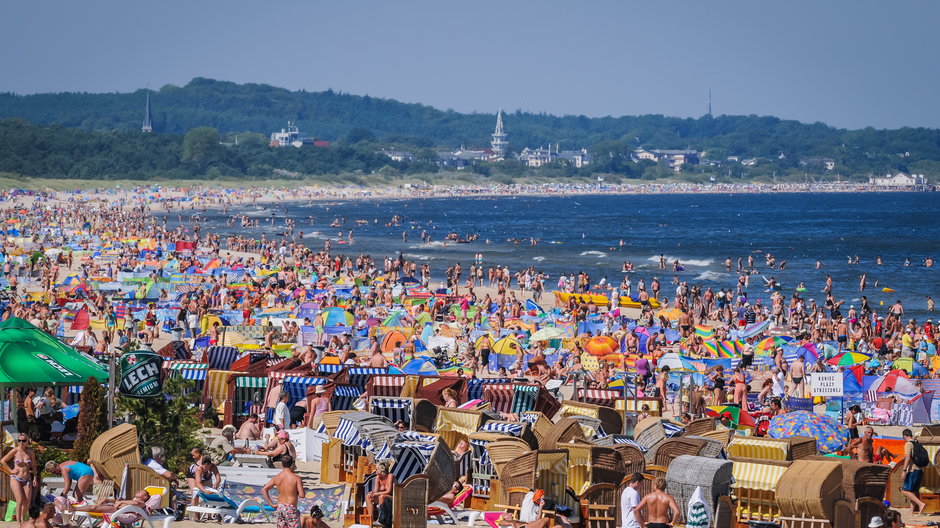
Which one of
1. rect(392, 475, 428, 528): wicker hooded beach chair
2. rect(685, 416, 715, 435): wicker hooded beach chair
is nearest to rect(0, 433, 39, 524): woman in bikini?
rect(392, 475, 428, 528): wicker hooded beach chair

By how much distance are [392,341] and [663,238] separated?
178 feet

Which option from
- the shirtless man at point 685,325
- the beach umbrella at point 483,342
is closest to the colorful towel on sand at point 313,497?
the beach umbrella at point 483,342

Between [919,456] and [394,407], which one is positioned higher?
[919,456]

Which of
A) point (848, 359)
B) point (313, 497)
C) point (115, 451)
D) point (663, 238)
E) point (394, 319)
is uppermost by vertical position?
point (115, 451)

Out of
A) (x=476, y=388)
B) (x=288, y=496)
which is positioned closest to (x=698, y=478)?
(x=288, y=496)

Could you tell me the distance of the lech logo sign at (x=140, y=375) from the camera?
11.4 m

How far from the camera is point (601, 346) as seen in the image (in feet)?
67.2

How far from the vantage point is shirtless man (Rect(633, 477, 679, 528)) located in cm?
970

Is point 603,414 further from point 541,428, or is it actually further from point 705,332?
point 705,332

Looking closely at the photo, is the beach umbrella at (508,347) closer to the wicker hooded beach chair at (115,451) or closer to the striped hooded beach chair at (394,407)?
the striped hooded beach chair at (394,407)

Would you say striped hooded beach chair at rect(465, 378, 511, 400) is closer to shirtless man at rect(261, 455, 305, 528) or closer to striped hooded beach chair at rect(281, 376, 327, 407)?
striped hooded beach chair at rect(281, 376, 327, 407)

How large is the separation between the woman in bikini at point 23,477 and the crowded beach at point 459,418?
0.09 feet

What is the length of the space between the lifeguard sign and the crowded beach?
0.02 metres

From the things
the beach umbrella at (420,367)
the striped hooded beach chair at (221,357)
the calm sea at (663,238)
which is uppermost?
the striped hooded beach chair at (221,357)
